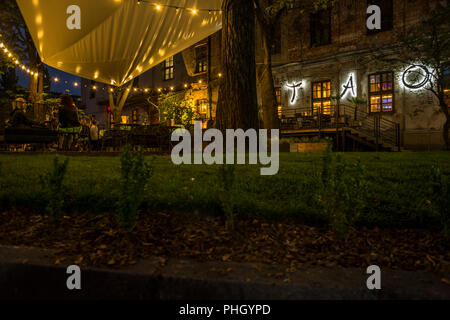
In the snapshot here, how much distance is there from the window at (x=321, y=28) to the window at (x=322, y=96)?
110 inches

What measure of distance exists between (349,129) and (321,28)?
882cm

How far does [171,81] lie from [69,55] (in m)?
19.2

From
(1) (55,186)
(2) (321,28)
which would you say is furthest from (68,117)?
(2) (321,28)

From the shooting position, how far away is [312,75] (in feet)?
65.1

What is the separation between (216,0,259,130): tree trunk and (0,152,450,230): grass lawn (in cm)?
304

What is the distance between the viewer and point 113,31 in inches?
318

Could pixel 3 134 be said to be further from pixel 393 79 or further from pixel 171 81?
pixel 171 81

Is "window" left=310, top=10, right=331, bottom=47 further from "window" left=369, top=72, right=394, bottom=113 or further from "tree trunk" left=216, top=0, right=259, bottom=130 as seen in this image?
"tree trunk" left=216, top=0, right=259, bottom=130

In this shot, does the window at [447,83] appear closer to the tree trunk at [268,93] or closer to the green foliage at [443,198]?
the tree trunk at [268,93]

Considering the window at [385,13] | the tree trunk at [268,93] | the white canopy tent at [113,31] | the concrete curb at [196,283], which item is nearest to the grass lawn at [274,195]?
the concrete curb at [196,283]

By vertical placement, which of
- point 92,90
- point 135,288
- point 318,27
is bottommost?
point 135,288

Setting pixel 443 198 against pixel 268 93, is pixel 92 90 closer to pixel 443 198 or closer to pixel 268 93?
pixel 268 93

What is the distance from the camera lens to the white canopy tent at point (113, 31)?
702cm
